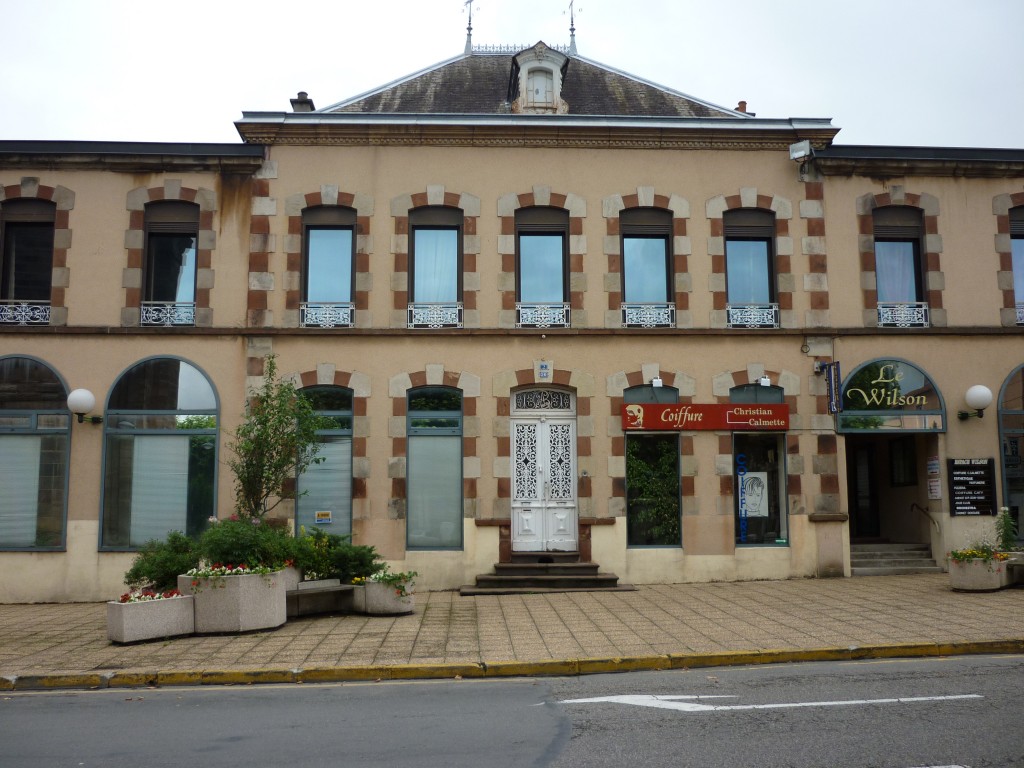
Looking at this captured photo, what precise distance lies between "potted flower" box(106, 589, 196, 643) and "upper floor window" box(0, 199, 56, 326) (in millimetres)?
6921

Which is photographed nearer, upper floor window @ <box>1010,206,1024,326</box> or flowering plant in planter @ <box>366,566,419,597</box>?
flowering plant in planter @ <box>366,566,419,597</box>

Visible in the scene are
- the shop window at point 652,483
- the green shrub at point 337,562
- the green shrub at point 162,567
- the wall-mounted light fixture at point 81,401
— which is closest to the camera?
the green shrub at point 162,567

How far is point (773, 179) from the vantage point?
16.3m

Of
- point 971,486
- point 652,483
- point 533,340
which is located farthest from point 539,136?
point 971,486

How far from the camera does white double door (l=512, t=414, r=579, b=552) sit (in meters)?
15.5

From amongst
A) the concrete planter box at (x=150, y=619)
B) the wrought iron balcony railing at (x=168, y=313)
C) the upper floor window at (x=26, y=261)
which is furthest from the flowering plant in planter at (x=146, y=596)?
the upper floor window at (x=26, y=261)

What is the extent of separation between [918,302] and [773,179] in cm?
342

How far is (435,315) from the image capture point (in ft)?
51.7

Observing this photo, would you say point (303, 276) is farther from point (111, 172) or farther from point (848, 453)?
point (848, 453)

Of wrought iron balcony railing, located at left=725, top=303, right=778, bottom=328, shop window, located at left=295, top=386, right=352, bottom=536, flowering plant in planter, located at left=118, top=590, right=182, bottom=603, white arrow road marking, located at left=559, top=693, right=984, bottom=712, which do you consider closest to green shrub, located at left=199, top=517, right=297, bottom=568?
flowering plant in planter, located at left=118, top=590, right=182, bottom=603

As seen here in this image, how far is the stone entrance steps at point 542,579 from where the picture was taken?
47.8ft

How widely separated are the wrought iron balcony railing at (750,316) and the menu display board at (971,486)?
3962 mm

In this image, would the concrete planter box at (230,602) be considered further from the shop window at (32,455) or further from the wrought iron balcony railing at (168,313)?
the wrought iron balcony railing at (168,313)

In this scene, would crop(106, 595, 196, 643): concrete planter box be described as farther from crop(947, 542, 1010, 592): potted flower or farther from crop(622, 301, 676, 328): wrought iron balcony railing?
crop(947, 542, 1010, 592): potted flower
